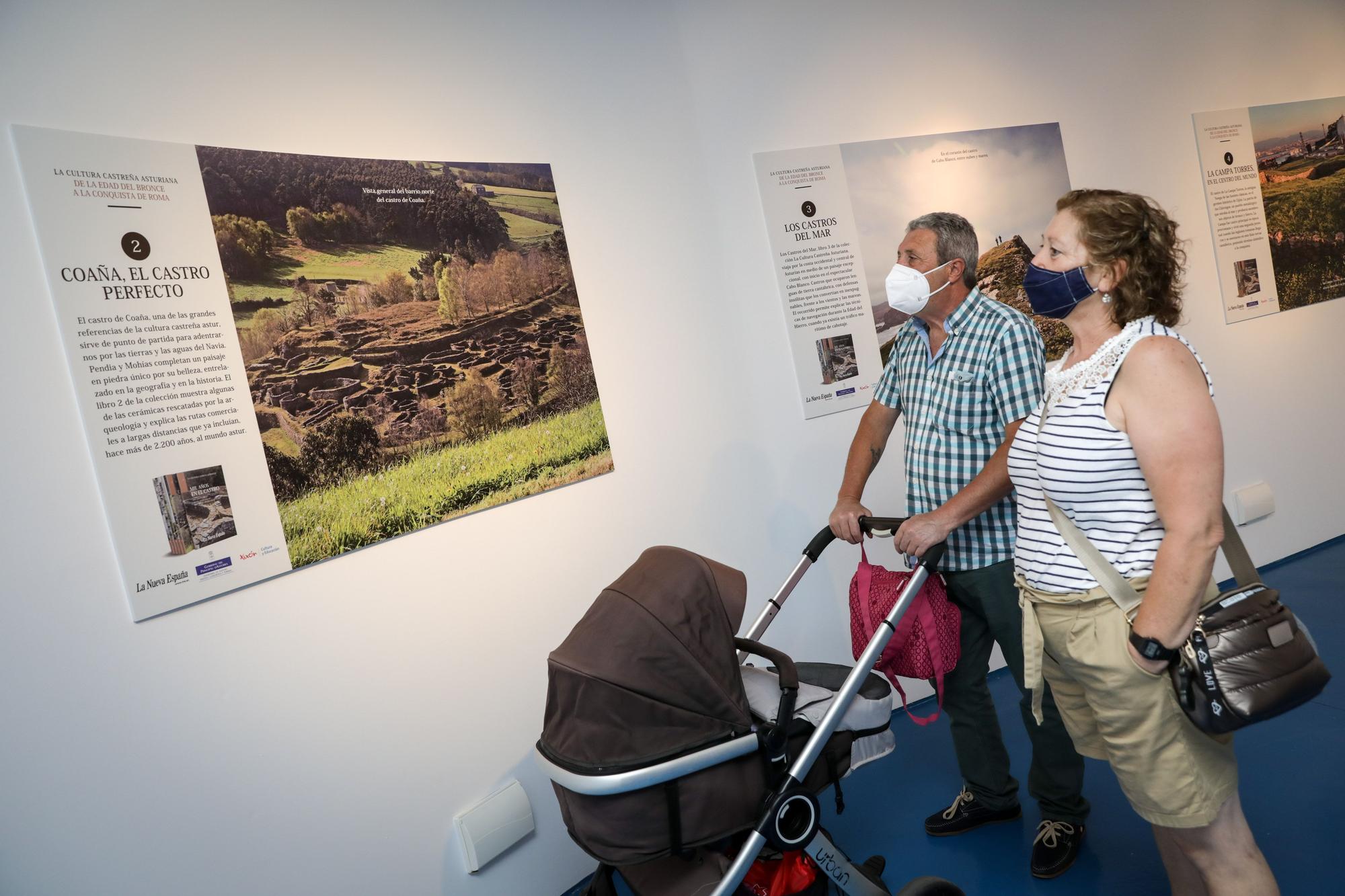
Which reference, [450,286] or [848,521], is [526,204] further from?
[848,521]

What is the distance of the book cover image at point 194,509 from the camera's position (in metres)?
2.16

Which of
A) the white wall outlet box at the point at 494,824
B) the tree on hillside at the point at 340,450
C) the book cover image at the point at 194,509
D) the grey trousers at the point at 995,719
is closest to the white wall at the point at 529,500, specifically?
the white wall outlet box at the point at 494,824

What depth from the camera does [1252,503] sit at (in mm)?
4867

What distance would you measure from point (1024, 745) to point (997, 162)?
9.34 ft

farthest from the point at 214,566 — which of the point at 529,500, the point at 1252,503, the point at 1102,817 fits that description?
the point at 1252,503

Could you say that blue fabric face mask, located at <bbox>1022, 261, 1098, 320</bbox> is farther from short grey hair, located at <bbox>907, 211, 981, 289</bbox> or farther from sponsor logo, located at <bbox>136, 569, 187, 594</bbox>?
sponsor logo, located at <bbox>136, 569, 187, 594</bbox>

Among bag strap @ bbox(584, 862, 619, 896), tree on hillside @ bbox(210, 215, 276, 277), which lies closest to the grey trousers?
bag strap @ bbox(584, 862, 619, 896)

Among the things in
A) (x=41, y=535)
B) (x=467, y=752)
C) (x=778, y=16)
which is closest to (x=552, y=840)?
(x=467, y=752)

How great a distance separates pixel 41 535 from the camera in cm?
197

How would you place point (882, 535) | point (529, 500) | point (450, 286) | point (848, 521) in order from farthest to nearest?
point (529, 500) → point (450, 286) → point (848, 521) → point (882, 535)

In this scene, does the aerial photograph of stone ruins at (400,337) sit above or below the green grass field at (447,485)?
above

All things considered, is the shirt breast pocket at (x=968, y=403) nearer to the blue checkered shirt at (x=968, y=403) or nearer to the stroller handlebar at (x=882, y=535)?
the blue checkered shirt at (x=968, y=403)

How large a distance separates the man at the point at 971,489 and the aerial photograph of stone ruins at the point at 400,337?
1.17 meters

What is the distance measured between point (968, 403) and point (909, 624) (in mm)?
707
